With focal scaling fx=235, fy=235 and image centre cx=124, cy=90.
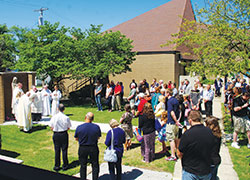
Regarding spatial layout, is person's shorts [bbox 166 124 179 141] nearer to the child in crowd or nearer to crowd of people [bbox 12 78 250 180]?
crowd of people [bbox 12 78 250 180]

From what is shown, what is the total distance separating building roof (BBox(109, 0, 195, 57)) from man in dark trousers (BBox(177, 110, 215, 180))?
1777 centimetres

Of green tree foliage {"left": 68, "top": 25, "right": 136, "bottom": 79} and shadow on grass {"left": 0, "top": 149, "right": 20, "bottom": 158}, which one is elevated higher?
green tree foliage {"left": 68, "top": 25, "right": 136, "bottom": 79}

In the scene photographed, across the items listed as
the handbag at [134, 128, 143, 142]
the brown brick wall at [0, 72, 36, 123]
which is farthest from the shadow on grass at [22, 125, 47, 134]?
the handbag at [134, 128, 143, 142]

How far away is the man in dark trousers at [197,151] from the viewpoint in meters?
3.74

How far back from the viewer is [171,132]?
6.99 meters

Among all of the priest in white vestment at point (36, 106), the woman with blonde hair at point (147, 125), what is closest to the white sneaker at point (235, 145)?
the woman with blonde hair at point (147, 125)

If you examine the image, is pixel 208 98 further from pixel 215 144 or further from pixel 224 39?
pixel 215 144

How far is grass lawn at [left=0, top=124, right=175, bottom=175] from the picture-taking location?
22.4ft

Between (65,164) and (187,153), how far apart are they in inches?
159

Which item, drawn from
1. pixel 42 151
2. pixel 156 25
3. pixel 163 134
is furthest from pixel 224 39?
pixel 156 25

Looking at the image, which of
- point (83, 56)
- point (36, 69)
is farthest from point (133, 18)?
point (36, 69)

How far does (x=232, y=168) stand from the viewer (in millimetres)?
6445

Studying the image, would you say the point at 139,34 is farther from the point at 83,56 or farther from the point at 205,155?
the point at 205,155

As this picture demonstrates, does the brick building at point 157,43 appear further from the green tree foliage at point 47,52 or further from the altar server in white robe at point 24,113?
the altar server in white robe at point 24,113
